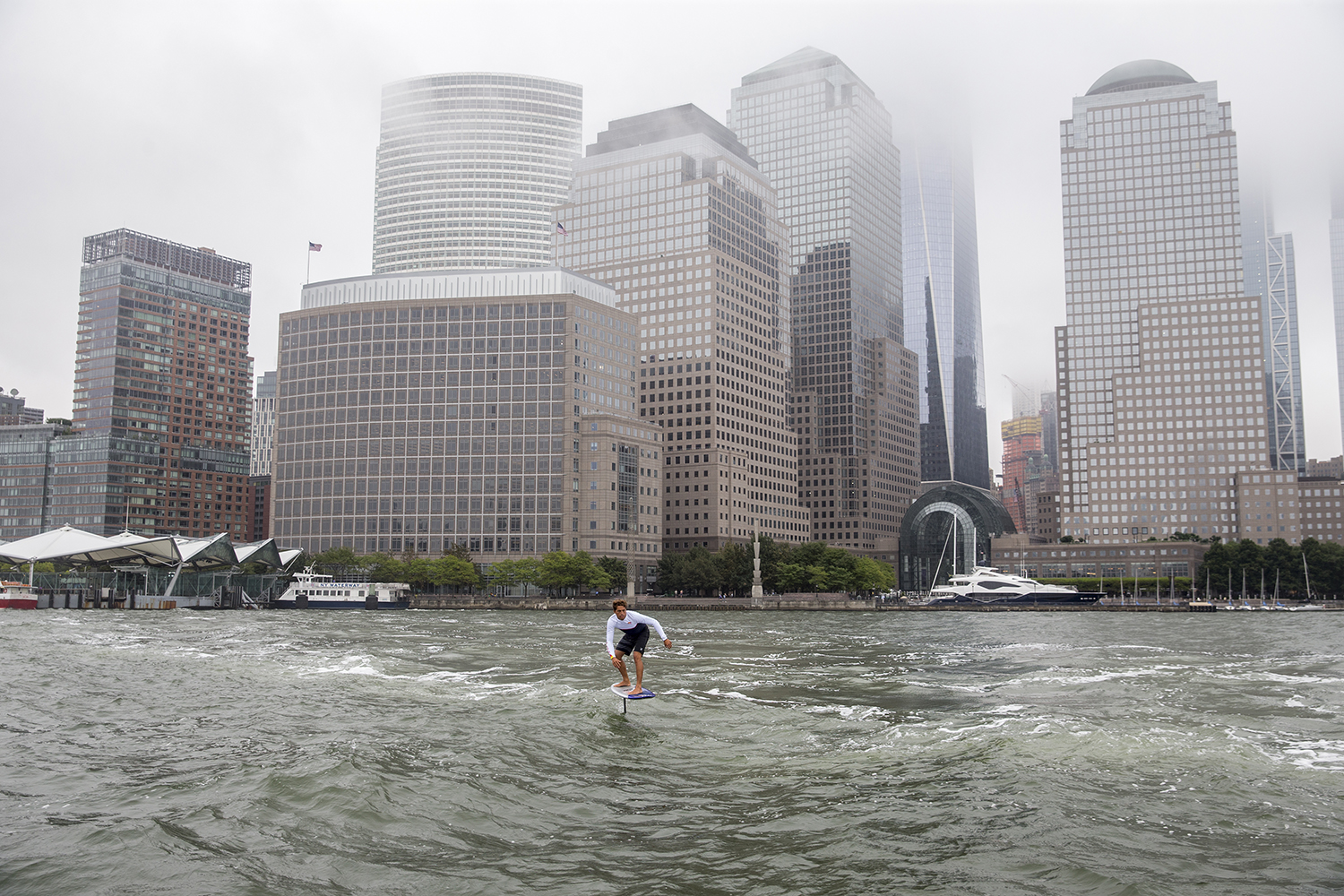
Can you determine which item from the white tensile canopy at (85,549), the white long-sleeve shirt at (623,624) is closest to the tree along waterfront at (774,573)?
the white tensile canopy at (85,549)

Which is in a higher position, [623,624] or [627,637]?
[623,624]

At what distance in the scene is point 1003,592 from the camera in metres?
191

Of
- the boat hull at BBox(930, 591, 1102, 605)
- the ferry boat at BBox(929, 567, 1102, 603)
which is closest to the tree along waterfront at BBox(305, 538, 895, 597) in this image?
the ferry boat at BBox(929, 567, 1102, 603)

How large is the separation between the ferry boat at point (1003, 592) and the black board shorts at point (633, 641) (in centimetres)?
16978

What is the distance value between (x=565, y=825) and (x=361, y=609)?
151648 mm

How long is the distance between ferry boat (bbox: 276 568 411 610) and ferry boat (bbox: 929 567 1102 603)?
9950cm

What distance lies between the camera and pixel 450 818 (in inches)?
678

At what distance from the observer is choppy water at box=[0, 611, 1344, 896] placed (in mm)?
14352

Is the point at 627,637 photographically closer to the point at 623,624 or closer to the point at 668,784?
the point at 623,624

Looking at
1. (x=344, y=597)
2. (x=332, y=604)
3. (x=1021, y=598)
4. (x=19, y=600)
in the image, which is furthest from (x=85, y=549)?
(x=1021, y=598)

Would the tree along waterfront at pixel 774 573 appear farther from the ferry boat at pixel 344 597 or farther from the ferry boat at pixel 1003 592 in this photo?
the ferry boat at pixel 344 597

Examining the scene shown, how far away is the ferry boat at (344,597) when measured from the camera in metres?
164

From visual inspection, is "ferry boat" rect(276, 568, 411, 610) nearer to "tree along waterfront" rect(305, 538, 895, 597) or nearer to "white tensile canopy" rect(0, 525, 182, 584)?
"tree along waterfront" rect(305, 538, 895, 597)

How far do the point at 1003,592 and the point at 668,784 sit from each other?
602 ft
